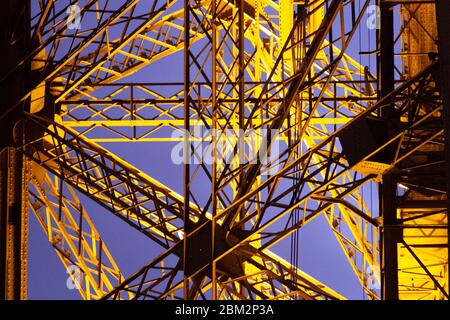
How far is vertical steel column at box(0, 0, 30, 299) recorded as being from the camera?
2166 cm

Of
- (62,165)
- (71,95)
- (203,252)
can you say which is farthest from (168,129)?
(203,252)

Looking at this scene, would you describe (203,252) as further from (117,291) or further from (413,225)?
(413,225)

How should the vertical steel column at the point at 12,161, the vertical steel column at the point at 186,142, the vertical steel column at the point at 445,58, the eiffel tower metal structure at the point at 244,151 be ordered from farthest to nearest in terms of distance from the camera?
the vertical steel column at the point at 12,161
the vertical steel column at the point at 186,142
the eiffel tower metal structure at the point at 244,151
the vertical steel column at the point at 445,58

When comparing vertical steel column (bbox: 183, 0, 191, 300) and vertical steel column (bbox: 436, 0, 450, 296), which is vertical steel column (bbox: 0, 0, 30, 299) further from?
vertical steel column (bbox: 436, 0, 450, 296)

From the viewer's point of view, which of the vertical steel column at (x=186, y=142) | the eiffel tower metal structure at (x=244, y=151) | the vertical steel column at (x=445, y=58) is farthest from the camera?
the vertical steel column at (x=186, y=142)

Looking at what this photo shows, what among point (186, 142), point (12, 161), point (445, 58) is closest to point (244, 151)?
point (186, 142)

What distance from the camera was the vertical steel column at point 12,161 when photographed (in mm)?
21656

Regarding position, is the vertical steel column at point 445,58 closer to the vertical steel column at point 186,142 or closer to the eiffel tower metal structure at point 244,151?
the eiffel tower metal structure at point 244,151

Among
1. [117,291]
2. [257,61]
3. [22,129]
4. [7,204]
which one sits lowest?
[117,291]

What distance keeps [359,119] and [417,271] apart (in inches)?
187

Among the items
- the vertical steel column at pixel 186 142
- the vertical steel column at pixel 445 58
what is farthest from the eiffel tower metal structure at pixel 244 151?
the vertical steel column at pixel 445 58

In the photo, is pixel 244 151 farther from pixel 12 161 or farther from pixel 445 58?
pixel 445 58

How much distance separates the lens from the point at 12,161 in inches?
868

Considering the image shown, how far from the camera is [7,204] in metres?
21.8
